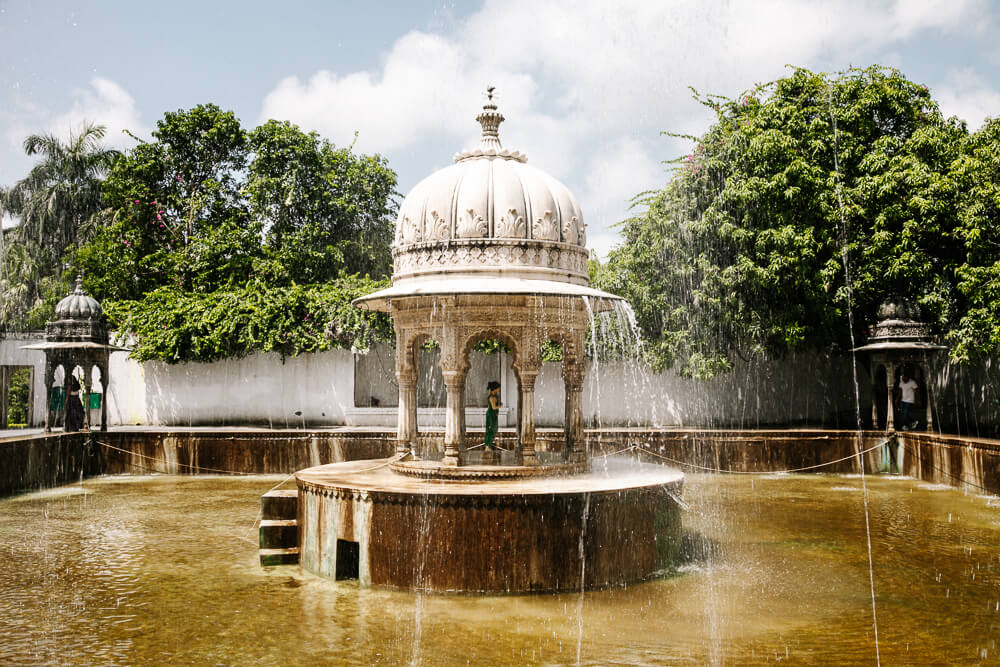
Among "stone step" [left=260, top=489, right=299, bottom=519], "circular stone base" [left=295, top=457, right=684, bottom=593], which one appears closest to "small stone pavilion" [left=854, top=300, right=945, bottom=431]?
"circular stone base" [left=295, top=457, right=684, bottom=593]

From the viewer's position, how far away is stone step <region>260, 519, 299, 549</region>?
8.68 metres

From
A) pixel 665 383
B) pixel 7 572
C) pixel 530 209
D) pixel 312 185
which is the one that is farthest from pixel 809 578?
pixel 312 185

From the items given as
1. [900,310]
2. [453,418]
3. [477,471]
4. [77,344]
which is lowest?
[477,471]

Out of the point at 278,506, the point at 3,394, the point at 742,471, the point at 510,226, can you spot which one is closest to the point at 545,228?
the point at 510,226

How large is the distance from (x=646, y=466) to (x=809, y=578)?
2900mm

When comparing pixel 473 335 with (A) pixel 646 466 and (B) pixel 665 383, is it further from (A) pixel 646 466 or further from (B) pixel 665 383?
(B) pixel 665 383

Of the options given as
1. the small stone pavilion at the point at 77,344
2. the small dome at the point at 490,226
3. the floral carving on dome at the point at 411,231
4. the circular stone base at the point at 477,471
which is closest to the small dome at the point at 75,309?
the small stone pavilion at the point at 77,344

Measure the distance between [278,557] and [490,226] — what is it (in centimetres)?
432

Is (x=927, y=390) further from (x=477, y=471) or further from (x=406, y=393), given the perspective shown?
(x=477, y=471)

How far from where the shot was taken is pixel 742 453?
54.9ft

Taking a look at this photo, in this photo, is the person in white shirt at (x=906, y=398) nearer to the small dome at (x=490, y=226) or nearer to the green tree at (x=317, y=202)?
the small dome at (x=490, y=226)

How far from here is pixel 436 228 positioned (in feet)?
30.0

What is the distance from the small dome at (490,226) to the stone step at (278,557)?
334 centimetres

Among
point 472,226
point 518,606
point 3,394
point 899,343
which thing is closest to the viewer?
point 518,606
